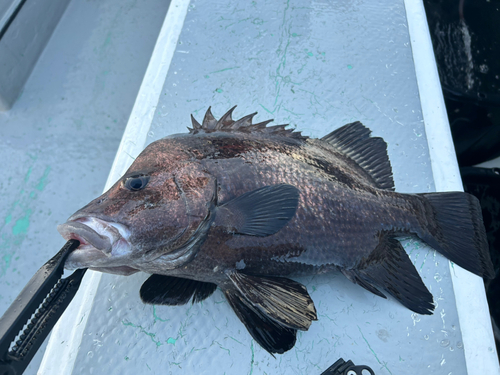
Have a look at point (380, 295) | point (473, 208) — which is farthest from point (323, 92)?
point (380, 295)

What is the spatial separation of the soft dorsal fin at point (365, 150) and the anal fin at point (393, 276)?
0.87 feet

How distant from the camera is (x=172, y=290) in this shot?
4.47 feet

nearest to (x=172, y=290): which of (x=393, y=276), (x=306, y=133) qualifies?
(x=393, y=276)

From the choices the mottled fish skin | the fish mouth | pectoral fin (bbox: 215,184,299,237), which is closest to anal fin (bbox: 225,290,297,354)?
the mottled fish skin

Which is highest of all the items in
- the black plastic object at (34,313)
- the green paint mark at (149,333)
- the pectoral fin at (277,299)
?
the black plastic object at (34,313)

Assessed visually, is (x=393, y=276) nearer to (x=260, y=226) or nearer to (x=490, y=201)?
(x=260, y=226)

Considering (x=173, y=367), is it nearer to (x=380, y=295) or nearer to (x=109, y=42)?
(x=380, y=295)

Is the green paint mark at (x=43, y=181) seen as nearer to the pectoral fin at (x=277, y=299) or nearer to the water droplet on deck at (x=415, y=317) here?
the pectoral fin at (x=277, y=299)

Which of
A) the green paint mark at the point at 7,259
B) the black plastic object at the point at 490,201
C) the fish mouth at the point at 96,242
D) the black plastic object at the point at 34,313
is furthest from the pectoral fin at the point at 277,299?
the green paint mark at the point at 7,259

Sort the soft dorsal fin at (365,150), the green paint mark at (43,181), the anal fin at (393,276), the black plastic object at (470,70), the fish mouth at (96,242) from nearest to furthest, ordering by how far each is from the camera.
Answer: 1. the fish mouth at (96,242)
2. the anal fin at (393,276)
3. the soft dorsal fin at (365,150)
4. the green paint mark at (43,181)
5. the black plastic object at (470,70)

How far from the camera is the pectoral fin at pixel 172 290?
4.46 feet

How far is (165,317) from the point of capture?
1.36 metres

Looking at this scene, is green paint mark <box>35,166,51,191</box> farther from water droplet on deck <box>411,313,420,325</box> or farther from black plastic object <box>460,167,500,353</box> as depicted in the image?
black plastic object <box>460,167,500,353</box>

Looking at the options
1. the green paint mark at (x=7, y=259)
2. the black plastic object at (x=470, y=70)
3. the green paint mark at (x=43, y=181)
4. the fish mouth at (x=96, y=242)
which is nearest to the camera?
the fish mouth at (x=96, y=242)
